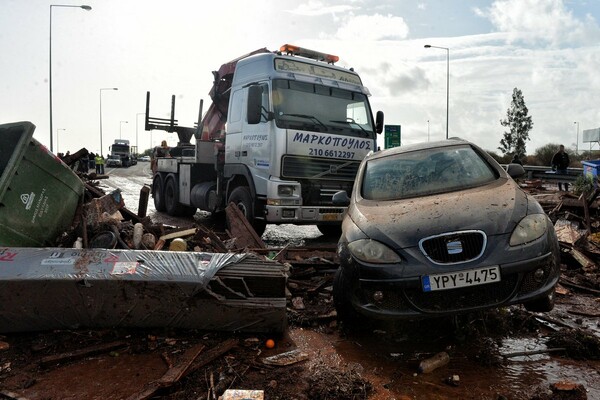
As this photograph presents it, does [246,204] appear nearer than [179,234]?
No

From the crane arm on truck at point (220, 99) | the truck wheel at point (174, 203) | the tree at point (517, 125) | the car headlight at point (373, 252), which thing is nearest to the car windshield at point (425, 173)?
the car headlight at point (373, 252)

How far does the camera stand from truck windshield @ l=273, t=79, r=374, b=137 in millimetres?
8070

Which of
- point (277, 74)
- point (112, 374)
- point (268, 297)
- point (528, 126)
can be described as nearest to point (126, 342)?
point (112, 374)

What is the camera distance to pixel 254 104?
7938mm

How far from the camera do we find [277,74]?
8133mm

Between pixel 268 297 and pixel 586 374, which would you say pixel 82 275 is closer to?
pixel 268 297

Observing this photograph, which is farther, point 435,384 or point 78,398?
point 435,384

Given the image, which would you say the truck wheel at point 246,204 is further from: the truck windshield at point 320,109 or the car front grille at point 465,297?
the car front grille at point 465,297

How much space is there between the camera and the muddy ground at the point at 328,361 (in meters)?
3.09

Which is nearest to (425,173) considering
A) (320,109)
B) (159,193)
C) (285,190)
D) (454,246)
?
(454,246)

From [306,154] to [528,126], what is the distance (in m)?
55.9

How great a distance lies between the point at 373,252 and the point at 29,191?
12.5ft

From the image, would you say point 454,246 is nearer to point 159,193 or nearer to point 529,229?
point 529,229

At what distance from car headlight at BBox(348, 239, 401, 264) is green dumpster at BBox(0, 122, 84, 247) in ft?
11.5
